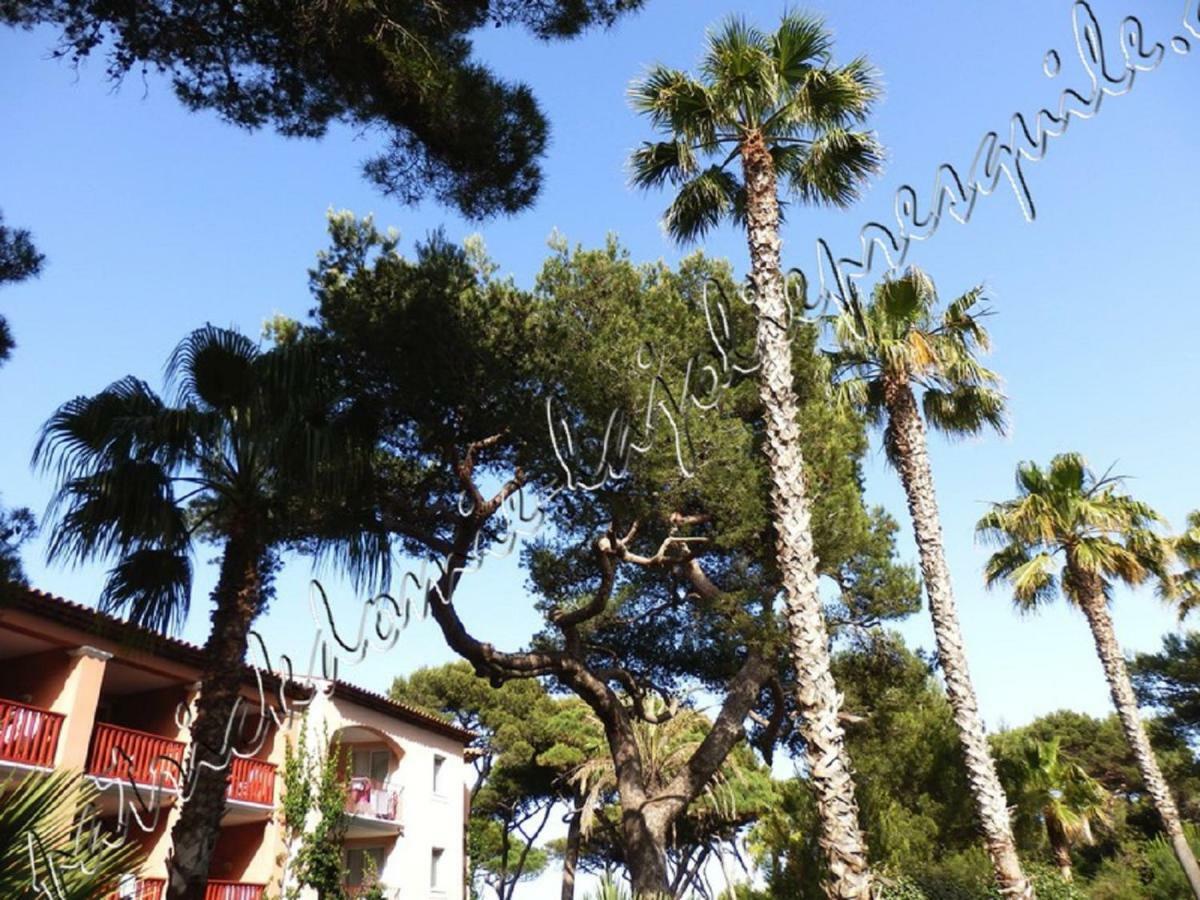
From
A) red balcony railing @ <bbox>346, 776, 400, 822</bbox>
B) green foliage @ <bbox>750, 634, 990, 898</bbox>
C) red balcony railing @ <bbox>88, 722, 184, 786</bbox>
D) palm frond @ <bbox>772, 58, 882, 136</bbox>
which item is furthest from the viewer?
red balcony railing @ <bbox>346, 776, 400, 822</bbox>

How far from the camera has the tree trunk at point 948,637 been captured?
453 inches

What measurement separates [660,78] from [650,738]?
12685mm

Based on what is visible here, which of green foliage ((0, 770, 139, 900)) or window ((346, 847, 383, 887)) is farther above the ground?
window ((346, 847, 383, 887))

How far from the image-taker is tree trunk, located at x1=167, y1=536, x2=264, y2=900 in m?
7.79

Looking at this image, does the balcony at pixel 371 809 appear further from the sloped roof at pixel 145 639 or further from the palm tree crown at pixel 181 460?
the palm tree crown at pixel 181 460

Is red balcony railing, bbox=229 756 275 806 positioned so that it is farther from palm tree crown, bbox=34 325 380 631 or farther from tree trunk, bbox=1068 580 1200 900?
tree trunk, bbox=1068 580 1200 900

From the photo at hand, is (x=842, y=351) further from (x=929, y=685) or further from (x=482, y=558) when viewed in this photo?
(x=929, y=685)

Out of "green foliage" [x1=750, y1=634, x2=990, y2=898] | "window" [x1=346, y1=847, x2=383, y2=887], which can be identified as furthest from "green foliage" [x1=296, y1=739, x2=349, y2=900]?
"green foliage" [x1=750, y1=634, x2=990, y2=898]

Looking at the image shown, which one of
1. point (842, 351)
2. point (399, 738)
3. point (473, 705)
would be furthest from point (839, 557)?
point (473, 705)

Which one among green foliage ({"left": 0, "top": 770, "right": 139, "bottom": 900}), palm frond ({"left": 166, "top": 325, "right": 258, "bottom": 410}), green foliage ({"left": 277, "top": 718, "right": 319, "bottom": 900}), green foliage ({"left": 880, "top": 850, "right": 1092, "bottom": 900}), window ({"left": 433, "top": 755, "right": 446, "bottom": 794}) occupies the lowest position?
green foliage ({"left": 880, "top": 850, "right": 1092, "bottom": 900})

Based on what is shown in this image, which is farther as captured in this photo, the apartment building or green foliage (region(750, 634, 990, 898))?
green foliage (region(750, 634, 990, 898))

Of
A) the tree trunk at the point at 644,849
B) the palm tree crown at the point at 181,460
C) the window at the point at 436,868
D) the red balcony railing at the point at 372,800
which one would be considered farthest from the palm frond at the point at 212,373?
the window at the point at 436,868

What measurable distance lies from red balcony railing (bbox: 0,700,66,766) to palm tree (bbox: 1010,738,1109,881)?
69.4 feet

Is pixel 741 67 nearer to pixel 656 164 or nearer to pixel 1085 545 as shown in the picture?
pixel 656 164
